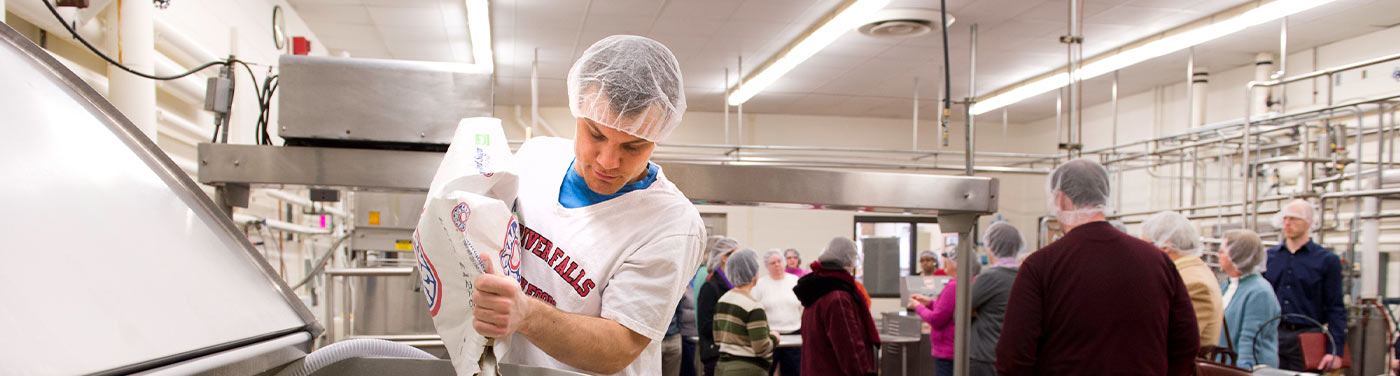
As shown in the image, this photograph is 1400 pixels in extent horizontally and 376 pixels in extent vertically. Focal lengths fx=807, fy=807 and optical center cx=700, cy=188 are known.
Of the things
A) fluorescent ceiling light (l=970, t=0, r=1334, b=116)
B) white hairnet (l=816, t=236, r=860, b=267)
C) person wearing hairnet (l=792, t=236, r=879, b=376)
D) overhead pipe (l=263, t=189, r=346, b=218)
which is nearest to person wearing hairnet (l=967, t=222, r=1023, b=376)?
person wearing hairnet (l=792, t=236, r=879, b=376)

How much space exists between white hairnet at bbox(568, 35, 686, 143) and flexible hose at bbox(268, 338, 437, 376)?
0.39 metres

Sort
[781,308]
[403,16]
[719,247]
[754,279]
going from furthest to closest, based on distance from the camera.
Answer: [403,16] → [719,247] → [781,308] → [754,279]

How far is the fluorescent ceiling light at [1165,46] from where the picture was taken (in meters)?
4.85

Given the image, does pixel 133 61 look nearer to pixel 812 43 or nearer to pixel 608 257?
pixel 608 257

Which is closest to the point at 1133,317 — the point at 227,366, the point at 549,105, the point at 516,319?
the point at 516,319

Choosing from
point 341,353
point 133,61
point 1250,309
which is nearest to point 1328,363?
point 1250,309

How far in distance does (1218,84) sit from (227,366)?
7.86m

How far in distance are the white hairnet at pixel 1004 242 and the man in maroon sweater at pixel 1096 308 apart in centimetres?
167

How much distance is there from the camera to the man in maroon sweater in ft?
6.43

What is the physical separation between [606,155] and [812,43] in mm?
5042

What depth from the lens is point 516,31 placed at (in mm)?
6035

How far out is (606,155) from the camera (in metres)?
1.11

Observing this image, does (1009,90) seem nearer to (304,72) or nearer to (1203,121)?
(1203,121)

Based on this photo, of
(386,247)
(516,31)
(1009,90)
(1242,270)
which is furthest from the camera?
(1009,90)
